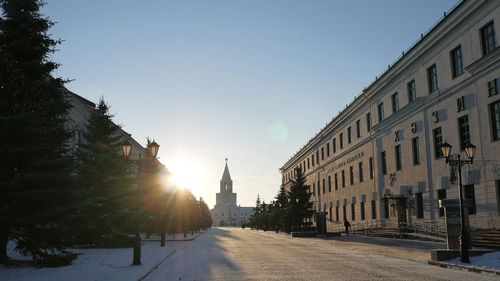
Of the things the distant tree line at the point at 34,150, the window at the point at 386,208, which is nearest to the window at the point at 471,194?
the window at the point at 386,208

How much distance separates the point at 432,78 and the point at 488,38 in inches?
282

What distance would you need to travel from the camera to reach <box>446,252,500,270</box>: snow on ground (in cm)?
1597

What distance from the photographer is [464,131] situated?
1148 inches

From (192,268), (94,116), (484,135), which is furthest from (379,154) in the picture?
(192,268)

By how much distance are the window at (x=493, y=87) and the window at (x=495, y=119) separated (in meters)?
0.56

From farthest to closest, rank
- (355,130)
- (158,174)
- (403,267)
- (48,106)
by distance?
(355,130) → (158,174) → (403,267) → (48,106)

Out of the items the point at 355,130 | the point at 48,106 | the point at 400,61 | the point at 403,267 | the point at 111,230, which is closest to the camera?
the point at 48,106

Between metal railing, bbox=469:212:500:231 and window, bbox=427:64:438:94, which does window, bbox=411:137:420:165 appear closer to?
window, bbox=427:64:438:94

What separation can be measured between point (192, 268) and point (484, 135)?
18.1 meters

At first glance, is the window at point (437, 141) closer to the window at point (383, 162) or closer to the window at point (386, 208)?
the window at point (383, 162)

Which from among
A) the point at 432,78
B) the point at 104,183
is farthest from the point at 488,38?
the point at 104,183

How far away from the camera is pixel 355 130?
51375mm

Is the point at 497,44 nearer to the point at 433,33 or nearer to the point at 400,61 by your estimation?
the point at 433,33

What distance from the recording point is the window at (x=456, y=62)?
29.7m
